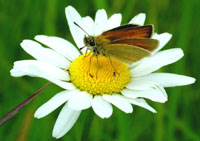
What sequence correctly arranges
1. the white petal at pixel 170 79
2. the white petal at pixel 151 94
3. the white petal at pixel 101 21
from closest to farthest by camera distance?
the white petal at pixel 151 94
the white petal at pixel 170 79
the white petal at pixel 101 21

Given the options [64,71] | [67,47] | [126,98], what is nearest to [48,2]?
[67,47]

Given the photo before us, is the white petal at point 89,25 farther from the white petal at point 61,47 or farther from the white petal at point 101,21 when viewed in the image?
the white petal at point 61,47

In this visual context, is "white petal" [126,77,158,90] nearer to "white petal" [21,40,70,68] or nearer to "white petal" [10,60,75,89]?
"white petal" [10,60,75,89]

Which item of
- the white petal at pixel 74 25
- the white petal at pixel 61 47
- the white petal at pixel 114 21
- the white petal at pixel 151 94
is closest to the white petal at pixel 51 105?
the white petal at pixel 151 94

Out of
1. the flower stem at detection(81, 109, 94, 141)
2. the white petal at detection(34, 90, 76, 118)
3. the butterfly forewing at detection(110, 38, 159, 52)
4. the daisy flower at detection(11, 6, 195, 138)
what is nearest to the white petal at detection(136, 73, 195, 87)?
the daisy flower at detection(11, 6, 195, 138)

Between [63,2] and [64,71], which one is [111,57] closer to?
[64,71]

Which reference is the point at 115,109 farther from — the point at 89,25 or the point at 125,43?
the point at 89,25
